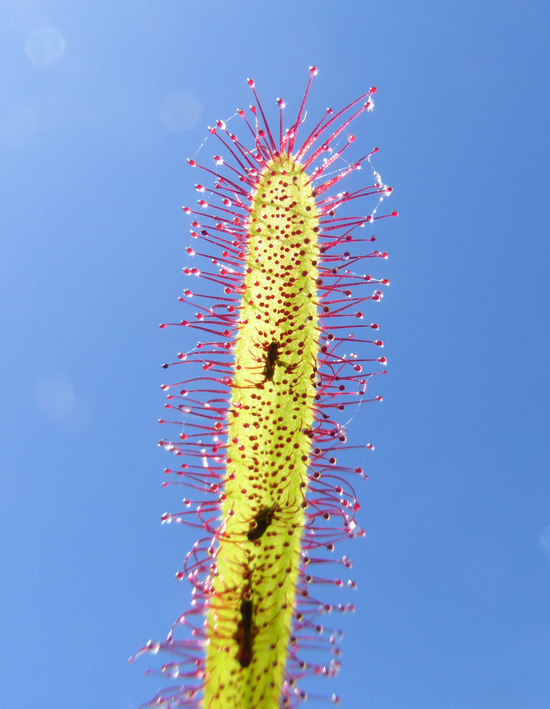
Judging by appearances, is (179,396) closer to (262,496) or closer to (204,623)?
(262,496)

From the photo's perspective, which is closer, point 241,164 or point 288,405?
point 288,405

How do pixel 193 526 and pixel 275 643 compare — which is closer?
pixel 275 643

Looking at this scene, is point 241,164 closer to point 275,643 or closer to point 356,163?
point 356,163

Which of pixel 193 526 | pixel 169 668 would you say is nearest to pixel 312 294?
pixel 193 526

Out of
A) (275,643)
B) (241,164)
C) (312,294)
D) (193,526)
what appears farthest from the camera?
(241,164)

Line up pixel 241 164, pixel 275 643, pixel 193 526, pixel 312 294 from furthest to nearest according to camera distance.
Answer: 1. pixel 241 164
2. pixel 312 294
3. pixel 193 526
4. pixel 275 643

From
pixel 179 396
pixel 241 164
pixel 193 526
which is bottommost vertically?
pixel 193 526

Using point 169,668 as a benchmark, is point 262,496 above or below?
above

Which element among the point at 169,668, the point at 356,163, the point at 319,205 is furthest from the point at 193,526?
the point at 356,163

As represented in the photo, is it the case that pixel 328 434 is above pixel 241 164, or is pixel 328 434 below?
below
